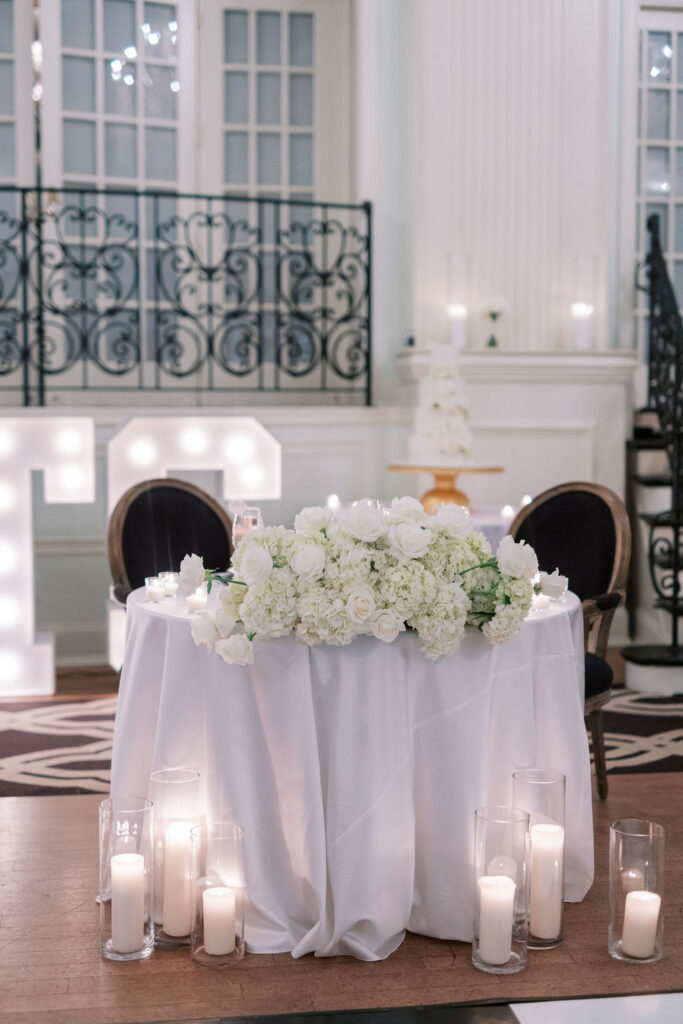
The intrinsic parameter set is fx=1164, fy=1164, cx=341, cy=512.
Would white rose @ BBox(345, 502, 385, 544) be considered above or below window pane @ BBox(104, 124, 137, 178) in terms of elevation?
below

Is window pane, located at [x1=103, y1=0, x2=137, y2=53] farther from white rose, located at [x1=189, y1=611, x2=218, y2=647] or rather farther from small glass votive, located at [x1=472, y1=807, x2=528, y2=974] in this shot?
small glass votive, located at [x1=472, y1=807, x2=528, y2=974]

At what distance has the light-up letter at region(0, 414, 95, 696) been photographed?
Answer: 17.8 ft

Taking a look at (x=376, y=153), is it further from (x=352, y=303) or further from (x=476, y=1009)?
(x=476, y=1009)

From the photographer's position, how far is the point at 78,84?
691cm

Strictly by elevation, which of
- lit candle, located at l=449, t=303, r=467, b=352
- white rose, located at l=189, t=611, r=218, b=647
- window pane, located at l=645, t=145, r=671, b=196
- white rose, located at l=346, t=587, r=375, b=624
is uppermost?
window pane, located at l=645, t=145, r=671, b=196

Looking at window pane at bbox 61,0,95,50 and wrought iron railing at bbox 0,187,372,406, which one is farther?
window pane at bbox 61,0,95,50

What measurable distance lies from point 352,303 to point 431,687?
14.0 ft

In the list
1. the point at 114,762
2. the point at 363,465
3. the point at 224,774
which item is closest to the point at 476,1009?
the point at 224,774

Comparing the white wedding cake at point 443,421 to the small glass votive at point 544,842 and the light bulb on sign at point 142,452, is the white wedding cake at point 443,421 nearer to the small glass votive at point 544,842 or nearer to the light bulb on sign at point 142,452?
the light bulb on sign at point 142,452

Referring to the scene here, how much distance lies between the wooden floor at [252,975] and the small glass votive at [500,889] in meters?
0.05

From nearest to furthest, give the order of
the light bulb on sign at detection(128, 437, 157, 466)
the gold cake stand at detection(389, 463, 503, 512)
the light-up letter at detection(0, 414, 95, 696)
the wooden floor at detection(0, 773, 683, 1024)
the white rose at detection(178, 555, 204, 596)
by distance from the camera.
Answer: the wooden floor at detection(0, 773, 683, 1024) < the white rose at detection(178, 555, 204, 596) < the gold cake stand at detection(389, 463, 503, 512) < the light-up letter at detection(0, 414, 95, 696) < the light bulb on sign at detection(128, 437, 157, 466)

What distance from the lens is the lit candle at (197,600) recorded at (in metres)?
3.11

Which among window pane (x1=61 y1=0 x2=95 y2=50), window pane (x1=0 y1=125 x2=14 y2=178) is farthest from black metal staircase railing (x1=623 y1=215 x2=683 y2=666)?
window pane (x1=0 y1=125 x2=14 y2=178)

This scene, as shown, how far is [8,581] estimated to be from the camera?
5.44 meters
